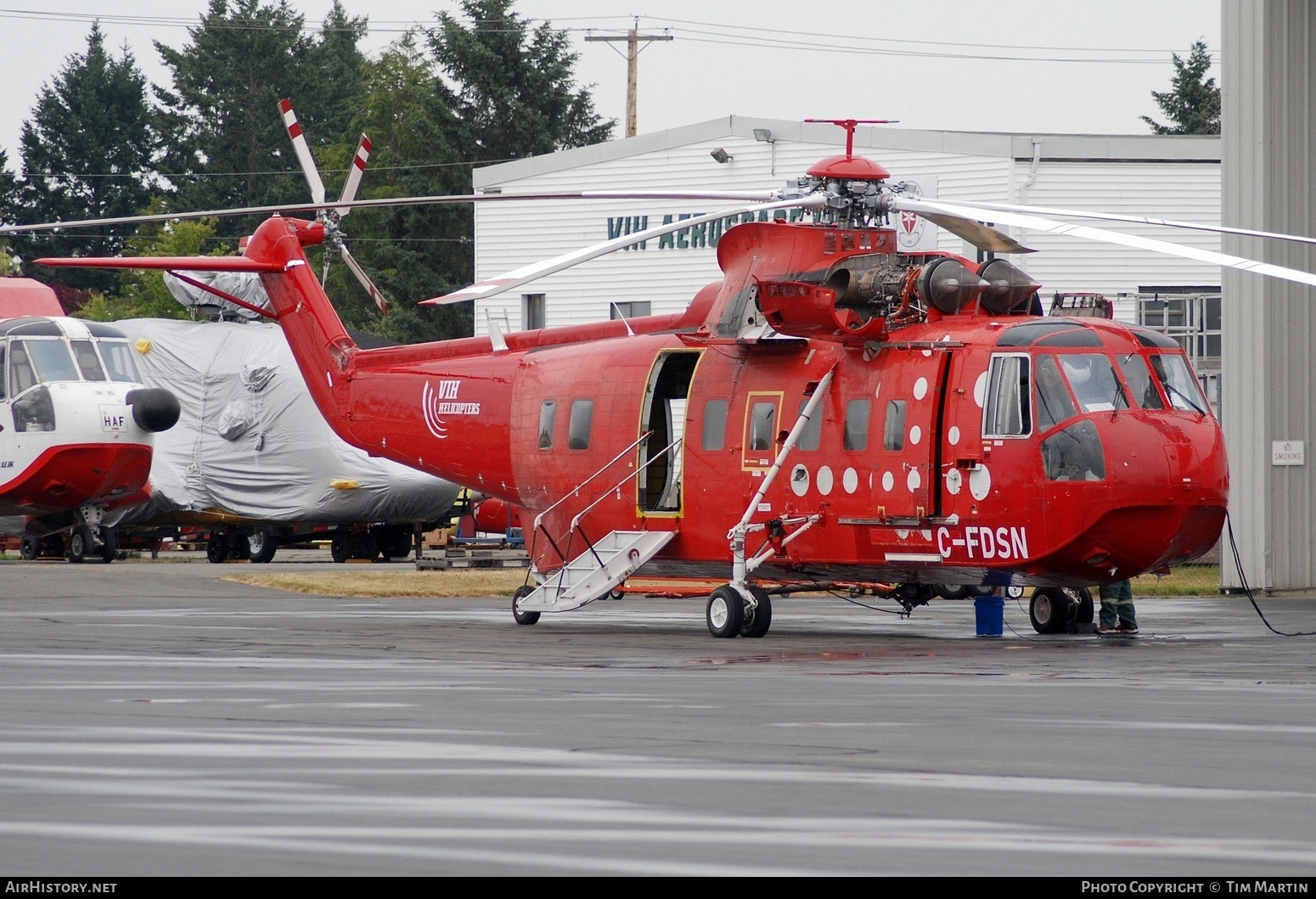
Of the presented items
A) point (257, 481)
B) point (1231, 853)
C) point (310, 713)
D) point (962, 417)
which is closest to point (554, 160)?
point (257, 481)

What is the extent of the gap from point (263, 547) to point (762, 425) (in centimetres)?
2198

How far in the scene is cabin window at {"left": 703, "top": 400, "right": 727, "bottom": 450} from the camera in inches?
721

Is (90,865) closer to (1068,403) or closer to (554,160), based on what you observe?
(1068,403)

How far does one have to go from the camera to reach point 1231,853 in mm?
5531

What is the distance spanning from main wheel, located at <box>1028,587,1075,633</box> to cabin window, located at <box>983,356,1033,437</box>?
283 centimetres

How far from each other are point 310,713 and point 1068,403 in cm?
838

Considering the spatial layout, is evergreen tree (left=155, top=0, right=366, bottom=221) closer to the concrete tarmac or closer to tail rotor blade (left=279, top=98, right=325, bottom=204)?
tail rotor blade (left=279, top=98, right=325, bottom=204)

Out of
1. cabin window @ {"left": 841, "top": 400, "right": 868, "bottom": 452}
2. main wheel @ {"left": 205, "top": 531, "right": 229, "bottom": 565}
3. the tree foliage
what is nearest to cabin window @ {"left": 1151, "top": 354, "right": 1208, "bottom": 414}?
cabin window @ {"left": 841, "top": 400, "right": 868, "bottom": 452}

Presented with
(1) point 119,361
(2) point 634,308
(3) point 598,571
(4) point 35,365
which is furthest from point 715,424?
(2) point 634,308

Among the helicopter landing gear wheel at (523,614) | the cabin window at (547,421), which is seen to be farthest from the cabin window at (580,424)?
the helicopter landing gear wheel at (523,614)

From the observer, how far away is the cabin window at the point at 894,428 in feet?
55.0

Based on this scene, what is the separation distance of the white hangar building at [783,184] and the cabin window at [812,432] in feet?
57.1

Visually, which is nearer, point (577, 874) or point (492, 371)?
point (577, 874)

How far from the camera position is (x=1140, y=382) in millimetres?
15938
